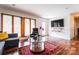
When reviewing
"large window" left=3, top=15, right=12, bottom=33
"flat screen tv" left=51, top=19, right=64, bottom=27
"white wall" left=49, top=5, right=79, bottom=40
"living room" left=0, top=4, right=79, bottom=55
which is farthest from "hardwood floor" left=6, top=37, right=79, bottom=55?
"large window" left=3, top=15, right=12, bottom=33

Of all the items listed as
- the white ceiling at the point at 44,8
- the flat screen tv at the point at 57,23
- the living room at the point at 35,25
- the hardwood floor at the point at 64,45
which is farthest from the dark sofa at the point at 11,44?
Result: the flat screen tv at the point at 57,23

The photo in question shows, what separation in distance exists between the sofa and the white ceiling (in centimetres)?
46

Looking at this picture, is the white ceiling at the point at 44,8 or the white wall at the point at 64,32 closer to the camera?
the white ceiling at the point at 44,8

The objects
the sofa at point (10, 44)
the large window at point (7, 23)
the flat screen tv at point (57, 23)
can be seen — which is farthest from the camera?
Answer: the flat screen tv at point (57, 23)

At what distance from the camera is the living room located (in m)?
1.23

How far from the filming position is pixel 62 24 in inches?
59.6

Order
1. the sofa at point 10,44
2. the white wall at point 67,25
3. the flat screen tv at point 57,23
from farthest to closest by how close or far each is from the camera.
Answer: the flat screen tv at point 57,23
the white wall at point 67,25
the sofa at point 10,44

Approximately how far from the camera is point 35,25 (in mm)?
1405

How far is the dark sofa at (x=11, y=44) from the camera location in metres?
1.29

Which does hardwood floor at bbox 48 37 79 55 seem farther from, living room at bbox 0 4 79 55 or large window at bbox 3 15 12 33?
large window at bbox 3 15 12 33

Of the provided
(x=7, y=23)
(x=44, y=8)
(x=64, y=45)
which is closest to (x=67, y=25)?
(x=64, y=45)

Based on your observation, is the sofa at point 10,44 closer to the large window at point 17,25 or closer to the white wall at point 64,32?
the large window at point 17,25
